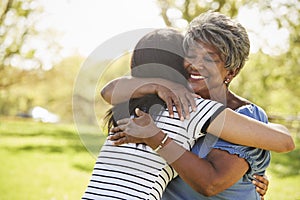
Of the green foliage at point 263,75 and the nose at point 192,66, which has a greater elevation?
the nose at point 192,66

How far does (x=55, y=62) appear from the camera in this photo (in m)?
17.5

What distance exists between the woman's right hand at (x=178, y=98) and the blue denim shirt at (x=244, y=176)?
13cm

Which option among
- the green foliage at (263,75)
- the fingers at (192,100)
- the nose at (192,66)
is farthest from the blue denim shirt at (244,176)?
the green foliage at (263,75)

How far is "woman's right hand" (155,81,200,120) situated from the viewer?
1.83 metres

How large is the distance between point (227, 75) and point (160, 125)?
0.36 m

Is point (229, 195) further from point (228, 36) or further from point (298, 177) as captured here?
point (298, 177)

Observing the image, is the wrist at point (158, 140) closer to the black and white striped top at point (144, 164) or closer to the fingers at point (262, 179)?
the black and white striped top at point (144, 164)

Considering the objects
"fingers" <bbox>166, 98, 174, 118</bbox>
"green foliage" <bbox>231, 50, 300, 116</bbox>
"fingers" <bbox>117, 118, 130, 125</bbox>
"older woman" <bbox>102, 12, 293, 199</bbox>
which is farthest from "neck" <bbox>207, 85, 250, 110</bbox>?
"green foliage" <bbox>231, 50, 300, 116</bbox>

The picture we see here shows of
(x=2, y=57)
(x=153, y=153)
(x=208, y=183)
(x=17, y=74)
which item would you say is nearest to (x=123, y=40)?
(x=153, y=153)

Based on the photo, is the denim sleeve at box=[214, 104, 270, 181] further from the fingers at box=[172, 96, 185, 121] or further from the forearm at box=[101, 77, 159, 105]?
the forearm at box=[101, 77, 159, 105]

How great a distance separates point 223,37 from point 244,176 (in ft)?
1.71

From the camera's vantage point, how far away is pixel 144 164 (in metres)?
1.86

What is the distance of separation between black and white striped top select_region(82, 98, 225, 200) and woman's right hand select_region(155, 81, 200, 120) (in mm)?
22

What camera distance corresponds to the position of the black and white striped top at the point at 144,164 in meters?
1.83
